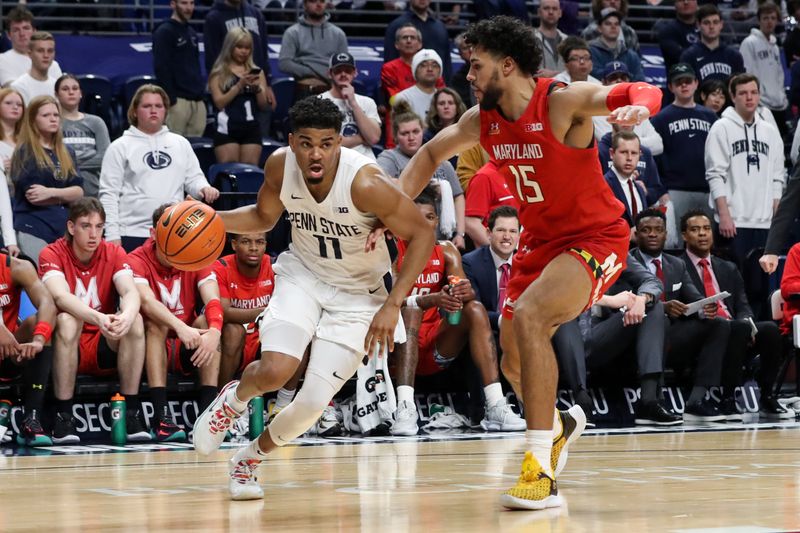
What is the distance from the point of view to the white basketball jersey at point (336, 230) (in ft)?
18.2

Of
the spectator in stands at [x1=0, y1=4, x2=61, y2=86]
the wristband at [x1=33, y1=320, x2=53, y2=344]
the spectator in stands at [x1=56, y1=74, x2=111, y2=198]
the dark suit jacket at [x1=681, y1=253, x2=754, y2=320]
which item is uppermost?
the spectator in stands at [x1=0, y1=4, x2=61, y2=86]

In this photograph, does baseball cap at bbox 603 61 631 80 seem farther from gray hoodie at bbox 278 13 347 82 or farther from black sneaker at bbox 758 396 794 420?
black sneaker at bbox 758 396 794 420

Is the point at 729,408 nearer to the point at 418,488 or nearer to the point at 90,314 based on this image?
the point at 418,488

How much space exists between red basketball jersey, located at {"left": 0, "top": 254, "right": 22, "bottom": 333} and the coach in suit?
4.75 m

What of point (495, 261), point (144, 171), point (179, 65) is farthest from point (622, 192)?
point (179, 65)

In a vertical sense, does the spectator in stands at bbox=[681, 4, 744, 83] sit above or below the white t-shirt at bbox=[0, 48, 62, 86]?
above

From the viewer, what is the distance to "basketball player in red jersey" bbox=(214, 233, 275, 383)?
877cm

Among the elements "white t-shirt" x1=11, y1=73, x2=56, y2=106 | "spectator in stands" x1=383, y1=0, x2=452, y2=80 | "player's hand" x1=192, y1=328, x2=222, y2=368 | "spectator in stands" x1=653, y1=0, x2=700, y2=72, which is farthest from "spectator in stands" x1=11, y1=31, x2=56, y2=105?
"spectator in stands" x1=653, y1=0, x2=700, y2=72

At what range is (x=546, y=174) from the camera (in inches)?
212

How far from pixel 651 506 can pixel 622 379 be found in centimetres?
481

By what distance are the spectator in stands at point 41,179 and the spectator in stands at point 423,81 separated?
3.24 m

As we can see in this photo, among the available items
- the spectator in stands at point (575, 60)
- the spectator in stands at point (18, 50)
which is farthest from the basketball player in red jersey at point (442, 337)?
the spectator in stands at point (18, 50)

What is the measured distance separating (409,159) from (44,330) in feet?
10.9

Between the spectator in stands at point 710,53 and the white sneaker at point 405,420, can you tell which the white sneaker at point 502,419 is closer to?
the white sneaker at point 405,420
